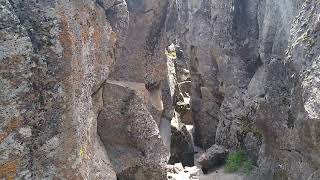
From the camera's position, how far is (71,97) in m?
6.20

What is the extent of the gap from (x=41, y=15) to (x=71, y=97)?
46.7 inches

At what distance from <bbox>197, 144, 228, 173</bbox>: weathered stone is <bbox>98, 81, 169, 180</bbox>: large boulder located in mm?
4493

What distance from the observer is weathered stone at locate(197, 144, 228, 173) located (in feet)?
49.6

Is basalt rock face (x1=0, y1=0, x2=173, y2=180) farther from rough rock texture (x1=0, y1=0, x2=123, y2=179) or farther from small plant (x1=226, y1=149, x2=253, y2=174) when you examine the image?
small plant (x1=226, y1=149, x2=253, y2=174)

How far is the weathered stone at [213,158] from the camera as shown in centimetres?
1513

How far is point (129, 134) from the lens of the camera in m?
10.4

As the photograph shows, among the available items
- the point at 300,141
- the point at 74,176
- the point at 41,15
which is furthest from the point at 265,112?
the point at 41,15

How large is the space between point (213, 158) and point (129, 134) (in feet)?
18.7

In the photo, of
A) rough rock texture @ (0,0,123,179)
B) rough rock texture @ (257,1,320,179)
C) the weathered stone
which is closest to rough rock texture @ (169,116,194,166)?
the weathered stone

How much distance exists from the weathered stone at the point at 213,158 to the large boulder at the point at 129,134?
4493 mm

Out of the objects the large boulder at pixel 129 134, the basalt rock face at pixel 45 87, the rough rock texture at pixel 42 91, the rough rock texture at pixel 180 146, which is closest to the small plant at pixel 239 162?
the rough rock texture at pixel 180 146

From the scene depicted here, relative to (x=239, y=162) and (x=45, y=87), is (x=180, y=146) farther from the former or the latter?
(x=45, y=87)

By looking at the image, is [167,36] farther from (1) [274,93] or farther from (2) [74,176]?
(2) [74,176]

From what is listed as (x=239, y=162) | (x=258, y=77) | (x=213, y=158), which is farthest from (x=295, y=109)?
(x=213, y=158)
